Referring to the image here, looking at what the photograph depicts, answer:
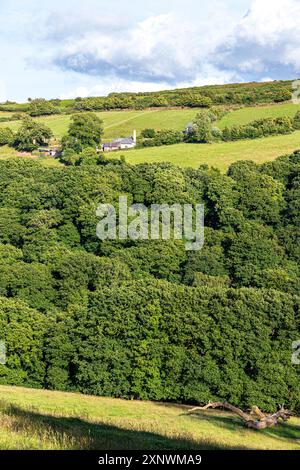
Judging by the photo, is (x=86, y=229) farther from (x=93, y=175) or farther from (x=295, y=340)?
(x=295, y=340)

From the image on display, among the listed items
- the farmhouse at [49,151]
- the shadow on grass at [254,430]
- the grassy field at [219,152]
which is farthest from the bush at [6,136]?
the shadow on grass at [254,430]

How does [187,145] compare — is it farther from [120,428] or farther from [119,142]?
[120,428]

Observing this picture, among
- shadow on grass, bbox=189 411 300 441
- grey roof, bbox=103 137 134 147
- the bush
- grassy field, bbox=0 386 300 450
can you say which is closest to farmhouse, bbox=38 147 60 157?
the bush

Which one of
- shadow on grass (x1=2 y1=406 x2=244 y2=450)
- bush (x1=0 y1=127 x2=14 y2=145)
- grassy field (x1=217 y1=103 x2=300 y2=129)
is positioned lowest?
shadow on grass (x1=2 y1=406 x2=244 y2=450)

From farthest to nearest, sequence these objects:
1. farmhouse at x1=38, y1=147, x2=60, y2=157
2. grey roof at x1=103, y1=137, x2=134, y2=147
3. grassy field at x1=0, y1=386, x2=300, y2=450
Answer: farmhouse at x1=38, y1=147, x2=60, y2=157
grey roof at x1=103, y1=137, x2=134, y2=147
grassy field at x1=0, y1=386, x2=300, y2=450

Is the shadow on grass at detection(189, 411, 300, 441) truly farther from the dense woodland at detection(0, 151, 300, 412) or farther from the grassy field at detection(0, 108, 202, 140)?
the grassy field at detection(0, 108, 202, 140)

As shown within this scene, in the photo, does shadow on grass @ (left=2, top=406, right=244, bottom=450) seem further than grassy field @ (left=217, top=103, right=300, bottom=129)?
No

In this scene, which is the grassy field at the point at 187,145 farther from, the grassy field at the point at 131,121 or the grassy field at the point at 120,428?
the grassy field at the point at 120,428
